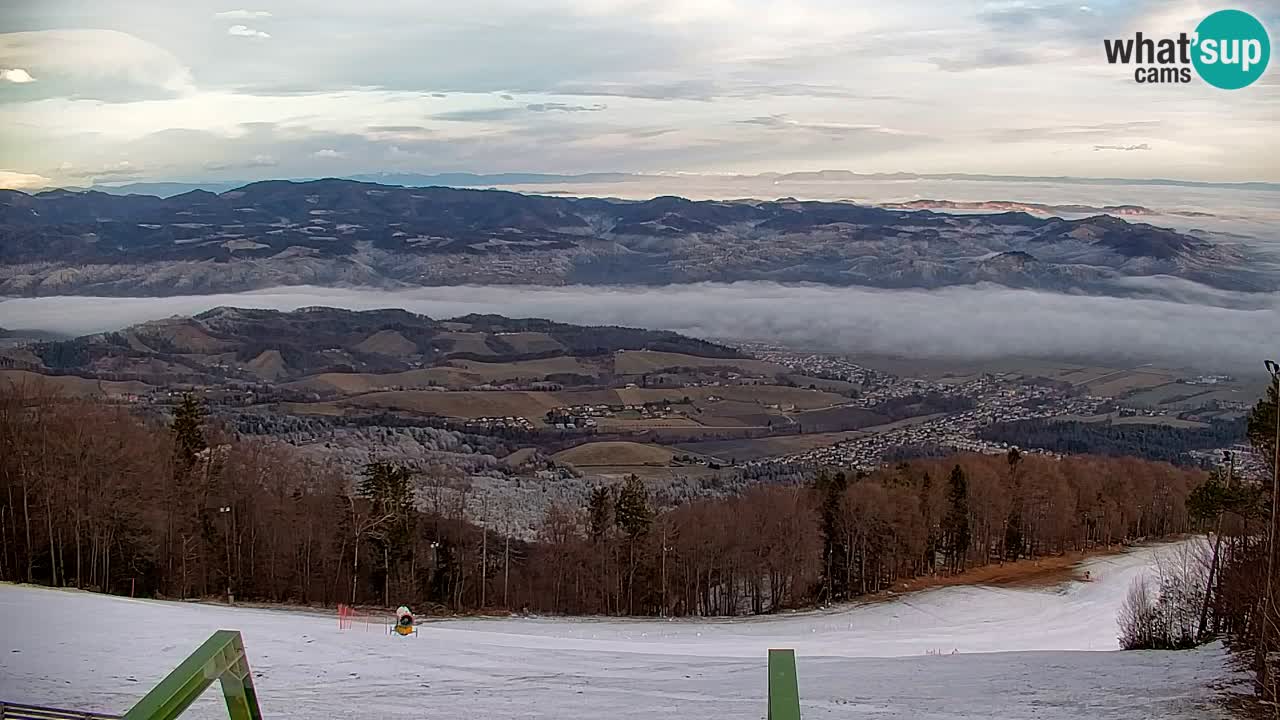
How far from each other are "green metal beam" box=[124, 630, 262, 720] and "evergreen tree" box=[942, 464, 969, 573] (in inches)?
897

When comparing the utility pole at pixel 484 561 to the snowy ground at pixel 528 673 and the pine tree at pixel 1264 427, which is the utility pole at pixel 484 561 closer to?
the snowy ground at pixel 528 673

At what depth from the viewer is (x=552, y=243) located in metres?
111

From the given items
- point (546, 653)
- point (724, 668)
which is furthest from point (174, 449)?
point (724, 668)

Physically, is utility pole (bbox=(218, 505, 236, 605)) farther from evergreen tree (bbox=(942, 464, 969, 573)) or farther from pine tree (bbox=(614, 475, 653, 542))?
evergreen tree (bbox=(942, 464, 969, 573))

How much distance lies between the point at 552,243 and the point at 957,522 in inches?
3546

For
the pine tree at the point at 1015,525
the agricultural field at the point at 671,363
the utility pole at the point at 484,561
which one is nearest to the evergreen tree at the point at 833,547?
the pine tree at the point at 1015,525

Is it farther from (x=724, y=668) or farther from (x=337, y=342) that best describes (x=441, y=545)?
(x=337, y=342)

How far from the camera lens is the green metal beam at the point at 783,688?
A: 146 cm

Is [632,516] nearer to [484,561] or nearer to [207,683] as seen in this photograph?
[484,561]

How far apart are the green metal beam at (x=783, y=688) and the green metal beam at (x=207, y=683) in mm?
788

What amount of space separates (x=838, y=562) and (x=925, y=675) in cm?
1258

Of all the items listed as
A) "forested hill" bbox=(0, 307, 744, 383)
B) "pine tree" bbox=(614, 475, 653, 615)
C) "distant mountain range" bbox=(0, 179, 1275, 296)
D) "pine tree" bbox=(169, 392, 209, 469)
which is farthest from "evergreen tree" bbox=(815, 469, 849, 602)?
"forested hill" bbox=(0, 307, 744, 383)

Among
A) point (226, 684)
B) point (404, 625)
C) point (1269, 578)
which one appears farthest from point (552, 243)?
point (226, 684)

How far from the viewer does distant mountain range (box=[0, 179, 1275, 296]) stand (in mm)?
70750
